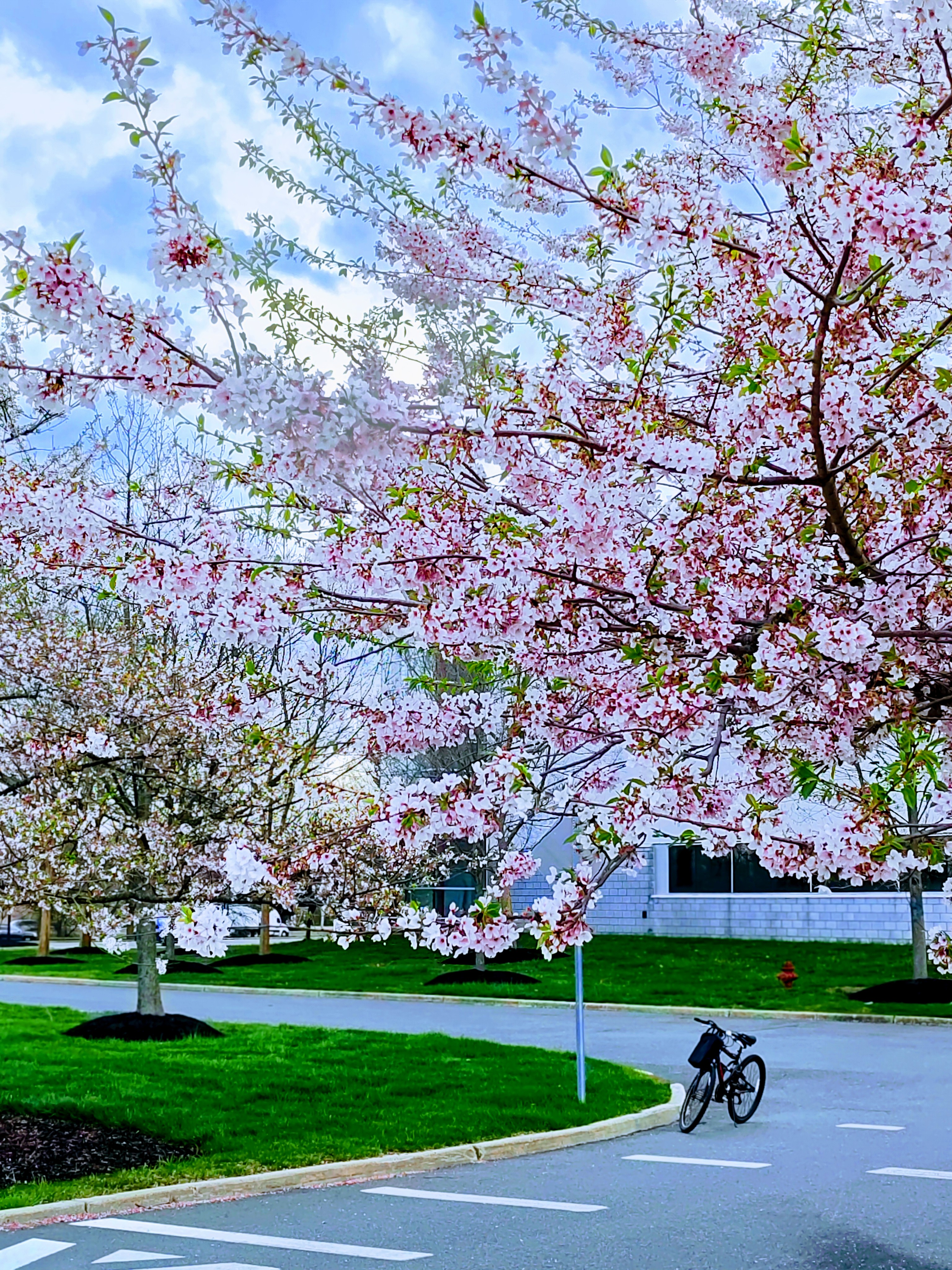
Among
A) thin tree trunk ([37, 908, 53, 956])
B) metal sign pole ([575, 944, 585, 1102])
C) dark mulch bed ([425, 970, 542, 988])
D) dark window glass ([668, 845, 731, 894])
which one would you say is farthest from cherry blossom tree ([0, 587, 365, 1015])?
thin tree trunk ([37, 908, 53, 956])

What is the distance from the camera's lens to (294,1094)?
13.2 metres

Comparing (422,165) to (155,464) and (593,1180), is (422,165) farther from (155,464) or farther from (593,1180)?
(155,464)

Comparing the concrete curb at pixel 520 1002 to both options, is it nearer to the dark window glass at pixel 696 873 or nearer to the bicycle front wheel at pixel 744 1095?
the bicycle front wheel at pixel 744 1095

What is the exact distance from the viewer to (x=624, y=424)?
5.26 m

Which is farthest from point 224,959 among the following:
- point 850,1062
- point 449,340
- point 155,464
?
point 449,340

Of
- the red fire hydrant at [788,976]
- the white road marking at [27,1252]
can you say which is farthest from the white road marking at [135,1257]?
the red fire hydrant at [788,976]

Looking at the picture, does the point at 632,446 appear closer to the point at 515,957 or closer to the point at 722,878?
the point at 515,957

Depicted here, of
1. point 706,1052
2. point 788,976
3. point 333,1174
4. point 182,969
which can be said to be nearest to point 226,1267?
point 333,1174

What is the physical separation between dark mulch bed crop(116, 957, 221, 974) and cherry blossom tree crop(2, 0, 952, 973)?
92.8 feet

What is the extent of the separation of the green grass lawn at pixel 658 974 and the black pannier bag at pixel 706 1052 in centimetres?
1217

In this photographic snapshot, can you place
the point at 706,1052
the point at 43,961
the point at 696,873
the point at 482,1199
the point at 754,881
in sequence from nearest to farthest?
1. the point at 482,1199
2. the point at 706,1052
3. the point at 754,881
4. the point at 696,873
5. the point at 43,961

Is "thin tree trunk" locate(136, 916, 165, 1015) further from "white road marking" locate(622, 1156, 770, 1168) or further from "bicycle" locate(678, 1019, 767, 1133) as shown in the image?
"white road marking" locate(622, 1156, 770, 1168)

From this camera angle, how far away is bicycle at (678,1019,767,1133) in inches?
462

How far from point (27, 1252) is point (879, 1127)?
299 inches
